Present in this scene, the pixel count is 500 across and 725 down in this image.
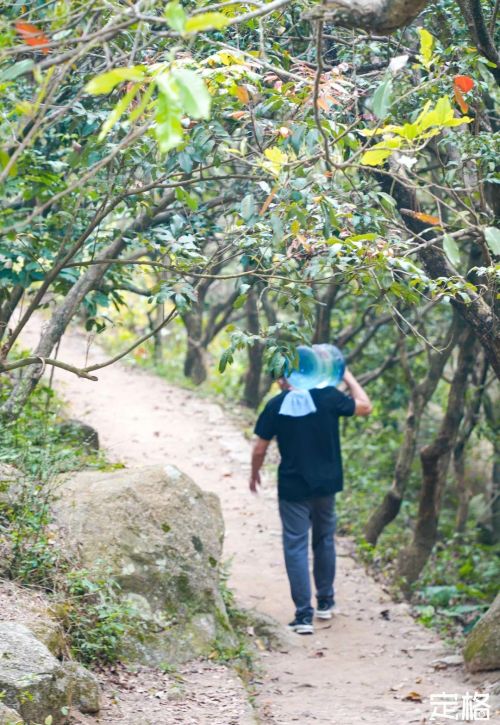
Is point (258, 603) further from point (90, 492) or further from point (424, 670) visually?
point (90, 492)

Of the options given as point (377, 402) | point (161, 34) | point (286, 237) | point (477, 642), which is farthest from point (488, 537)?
point (161, 34)

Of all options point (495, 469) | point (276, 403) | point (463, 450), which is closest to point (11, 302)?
point (276, 403)

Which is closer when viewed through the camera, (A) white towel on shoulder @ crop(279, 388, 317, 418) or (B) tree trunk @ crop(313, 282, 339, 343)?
(A) white towel on shoulder @ crop(279, 388, 317, 418)

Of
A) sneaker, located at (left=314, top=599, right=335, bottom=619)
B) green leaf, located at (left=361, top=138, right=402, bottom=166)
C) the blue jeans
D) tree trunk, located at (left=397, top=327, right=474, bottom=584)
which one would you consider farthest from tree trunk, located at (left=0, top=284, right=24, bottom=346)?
green leaf, located at (left=361, top=138, right=402, bottom=166)

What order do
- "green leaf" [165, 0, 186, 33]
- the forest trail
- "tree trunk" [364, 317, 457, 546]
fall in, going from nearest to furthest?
"green leaf" [165, 0, 186, 33]
the forest trail
"tree trunk" [364, 317, 457, 546]

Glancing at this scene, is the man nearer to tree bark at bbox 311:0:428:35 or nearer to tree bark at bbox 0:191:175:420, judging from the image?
tree bark at bbox 0:191:175:420

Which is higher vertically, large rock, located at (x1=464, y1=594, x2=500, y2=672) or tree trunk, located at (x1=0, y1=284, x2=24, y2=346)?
tree trunk, located at (x1=0, y1=284, x2=24, y2=346)

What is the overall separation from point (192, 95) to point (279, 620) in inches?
241

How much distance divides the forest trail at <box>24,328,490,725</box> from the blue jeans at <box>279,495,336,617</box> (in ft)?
1.06

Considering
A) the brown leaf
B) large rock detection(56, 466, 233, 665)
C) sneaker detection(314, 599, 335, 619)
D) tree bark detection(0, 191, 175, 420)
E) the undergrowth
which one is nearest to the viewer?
the brown leaf

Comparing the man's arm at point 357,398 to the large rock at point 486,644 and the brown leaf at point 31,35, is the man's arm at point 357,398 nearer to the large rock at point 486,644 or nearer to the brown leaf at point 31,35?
the large rock at point 486,644

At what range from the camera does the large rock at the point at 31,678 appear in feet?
14.0

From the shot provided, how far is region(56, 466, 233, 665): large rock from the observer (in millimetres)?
6242

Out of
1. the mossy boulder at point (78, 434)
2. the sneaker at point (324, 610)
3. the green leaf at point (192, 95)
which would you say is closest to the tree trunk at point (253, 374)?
the mossy boulder at point (78, 434)
